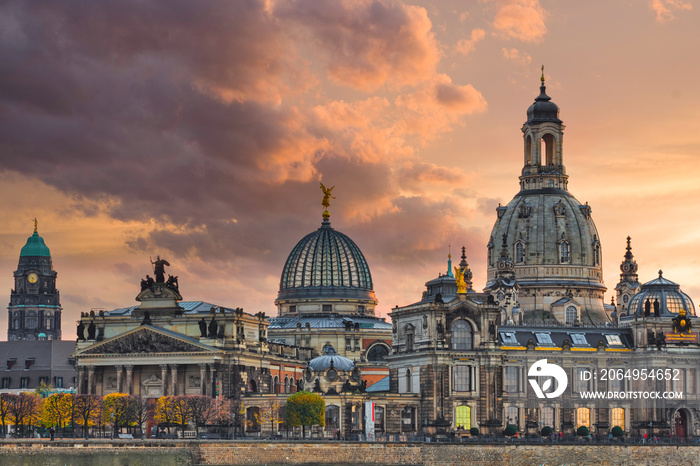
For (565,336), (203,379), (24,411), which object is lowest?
(24,411)

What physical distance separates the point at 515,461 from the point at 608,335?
36687 mm

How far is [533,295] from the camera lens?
19425 centimetres

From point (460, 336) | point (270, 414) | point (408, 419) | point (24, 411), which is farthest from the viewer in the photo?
point (270, 414)

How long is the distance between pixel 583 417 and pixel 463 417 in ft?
49.2

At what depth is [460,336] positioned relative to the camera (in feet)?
538

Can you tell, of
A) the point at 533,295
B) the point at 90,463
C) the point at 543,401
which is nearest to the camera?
the point at 90,463

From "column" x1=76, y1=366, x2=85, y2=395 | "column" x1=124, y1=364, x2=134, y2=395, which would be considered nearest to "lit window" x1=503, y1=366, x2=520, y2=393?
"column" x1=124, y1=364, x2=134, y2=395

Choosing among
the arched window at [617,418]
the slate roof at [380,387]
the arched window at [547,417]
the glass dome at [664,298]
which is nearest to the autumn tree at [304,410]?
the slate roof at [380,387]

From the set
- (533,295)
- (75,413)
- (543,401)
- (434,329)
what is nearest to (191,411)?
(75,413)

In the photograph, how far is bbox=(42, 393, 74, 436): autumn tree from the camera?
16062 cm

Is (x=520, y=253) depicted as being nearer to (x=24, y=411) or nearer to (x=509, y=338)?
(x=509, y=338)

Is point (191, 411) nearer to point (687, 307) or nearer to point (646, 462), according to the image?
point (646, 462)

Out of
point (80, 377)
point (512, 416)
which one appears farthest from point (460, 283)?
point (80, 377)

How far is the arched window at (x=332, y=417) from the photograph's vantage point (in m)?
160
